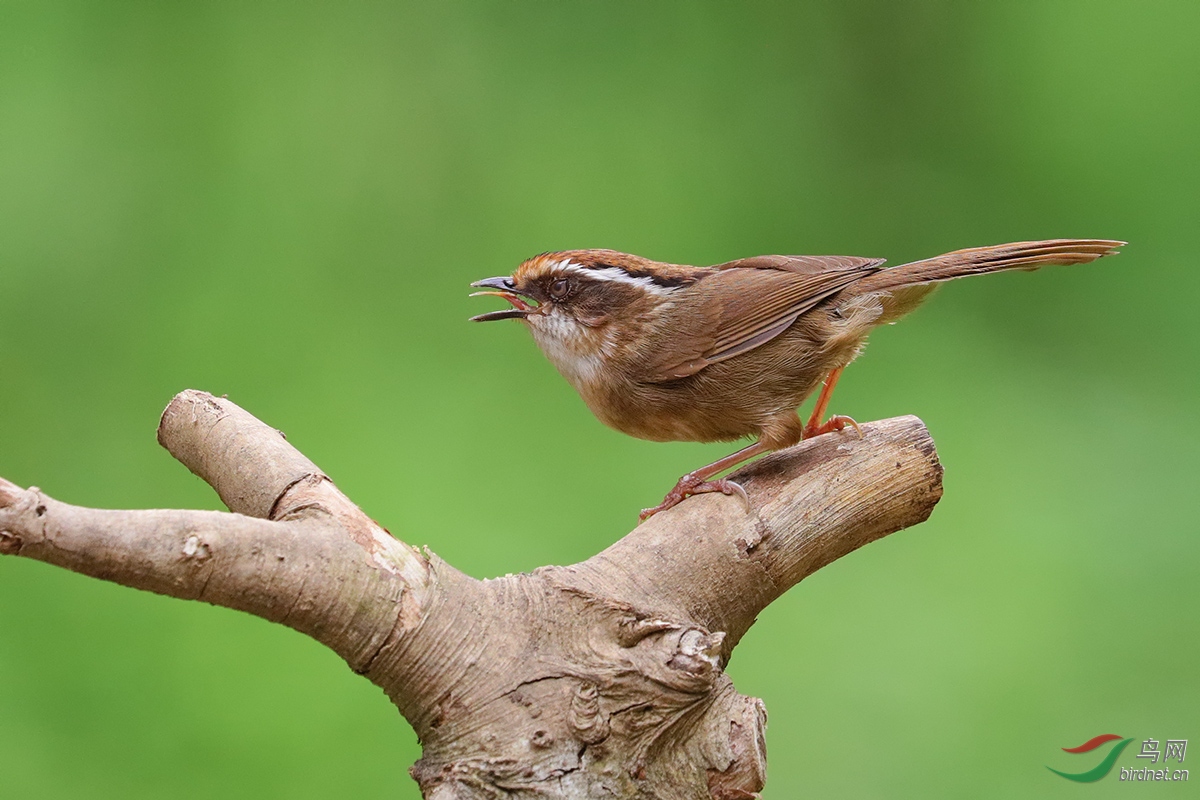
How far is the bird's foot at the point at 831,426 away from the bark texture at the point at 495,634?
2.18 ft

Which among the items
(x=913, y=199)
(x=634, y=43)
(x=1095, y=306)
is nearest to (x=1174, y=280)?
(x=1095, y=306)

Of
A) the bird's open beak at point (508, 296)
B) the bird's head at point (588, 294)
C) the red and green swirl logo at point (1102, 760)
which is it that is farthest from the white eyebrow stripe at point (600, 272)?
the red and green swirl logo at point (1102, 760)

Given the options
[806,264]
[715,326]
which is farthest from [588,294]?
[806,264]

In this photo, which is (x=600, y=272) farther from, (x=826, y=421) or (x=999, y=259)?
(x=999, y=259)

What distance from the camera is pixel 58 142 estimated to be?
4.67m

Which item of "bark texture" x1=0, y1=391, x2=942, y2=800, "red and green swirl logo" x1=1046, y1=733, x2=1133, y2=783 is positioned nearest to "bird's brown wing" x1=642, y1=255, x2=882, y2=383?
"bark texture" x1=0, y1=391, x2=942, y2=800

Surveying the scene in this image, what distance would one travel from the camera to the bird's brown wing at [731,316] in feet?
10.9

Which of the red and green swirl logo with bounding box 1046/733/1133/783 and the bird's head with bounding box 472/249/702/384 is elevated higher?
the bird's head with bounding box 472/249/702/384

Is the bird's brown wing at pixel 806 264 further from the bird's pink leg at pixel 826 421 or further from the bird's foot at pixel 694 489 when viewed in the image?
the bird's foot at pixel 694 489

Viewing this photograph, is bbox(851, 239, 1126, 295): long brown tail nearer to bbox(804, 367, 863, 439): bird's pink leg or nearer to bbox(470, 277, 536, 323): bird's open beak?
bbox(804, 367, 863, 439): bird's pink leg

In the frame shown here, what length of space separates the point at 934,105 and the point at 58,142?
11.8 feet

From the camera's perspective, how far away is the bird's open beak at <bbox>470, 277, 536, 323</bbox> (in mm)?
3377

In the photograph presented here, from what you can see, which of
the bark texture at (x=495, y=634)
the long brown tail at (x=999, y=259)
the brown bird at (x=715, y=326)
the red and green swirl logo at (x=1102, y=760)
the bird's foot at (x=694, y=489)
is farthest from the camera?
the red and green swirl logo at (x=1102, y=760)

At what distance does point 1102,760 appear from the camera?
3941mm
